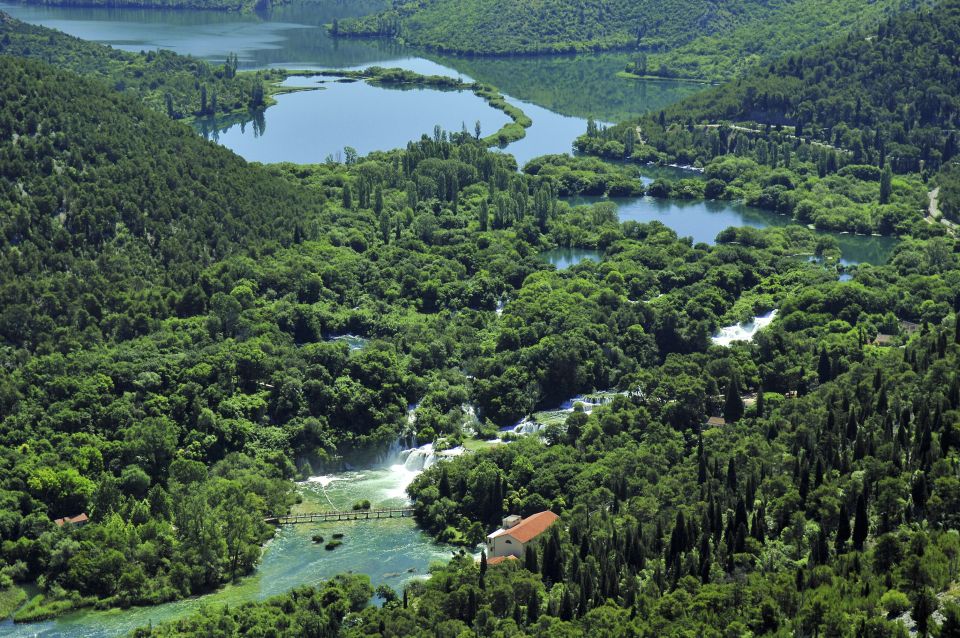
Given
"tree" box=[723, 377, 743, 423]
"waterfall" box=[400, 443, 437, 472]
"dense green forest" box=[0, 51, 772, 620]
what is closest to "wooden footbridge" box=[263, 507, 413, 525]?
Answer: "dense green forest" box=[0, 51, 772, 620]

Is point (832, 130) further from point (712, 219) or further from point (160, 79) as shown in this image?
point (160, 79)

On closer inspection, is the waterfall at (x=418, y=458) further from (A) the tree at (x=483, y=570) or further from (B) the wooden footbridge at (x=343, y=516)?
(A) the tree at (x=483, y=570)

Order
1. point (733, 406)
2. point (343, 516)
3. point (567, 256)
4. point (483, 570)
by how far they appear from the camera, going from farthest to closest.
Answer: point (567, 256), point (733, 406), point (343, 516), point (483, 570)

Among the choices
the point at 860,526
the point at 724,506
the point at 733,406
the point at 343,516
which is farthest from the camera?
the point at 733,406

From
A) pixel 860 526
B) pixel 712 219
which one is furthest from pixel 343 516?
pixel 712 219

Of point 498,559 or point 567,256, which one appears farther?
point 567,256

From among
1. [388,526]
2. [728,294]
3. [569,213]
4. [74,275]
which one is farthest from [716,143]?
[388,526]
